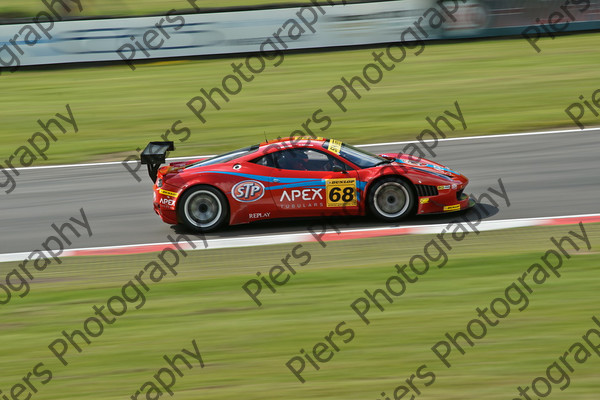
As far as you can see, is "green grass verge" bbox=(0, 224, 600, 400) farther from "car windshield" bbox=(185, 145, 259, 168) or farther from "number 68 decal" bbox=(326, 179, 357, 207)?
"car windshield" bbox=(185, 145, 259, 168)

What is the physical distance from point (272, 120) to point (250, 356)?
10.3 metres

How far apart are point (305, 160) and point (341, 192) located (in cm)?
62

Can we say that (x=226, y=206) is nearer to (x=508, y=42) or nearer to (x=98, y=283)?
(x=98, y=283)

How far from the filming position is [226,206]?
33.7 ft

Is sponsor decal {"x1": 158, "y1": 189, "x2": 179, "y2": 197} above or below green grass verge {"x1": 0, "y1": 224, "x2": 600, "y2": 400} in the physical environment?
above

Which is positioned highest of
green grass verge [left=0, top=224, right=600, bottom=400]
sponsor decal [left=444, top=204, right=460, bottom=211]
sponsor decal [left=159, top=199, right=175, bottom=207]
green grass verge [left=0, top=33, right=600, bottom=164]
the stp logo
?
green grass verge [left=0, top=33, right=600, bottom=164]

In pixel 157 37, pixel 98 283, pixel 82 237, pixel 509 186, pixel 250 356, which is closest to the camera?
pixel 250 356

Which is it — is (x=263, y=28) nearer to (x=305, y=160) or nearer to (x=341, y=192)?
(x=305, y=160)

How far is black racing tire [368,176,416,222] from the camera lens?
10016 millimetres

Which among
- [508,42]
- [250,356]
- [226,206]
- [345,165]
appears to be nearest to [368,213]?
[345,165]

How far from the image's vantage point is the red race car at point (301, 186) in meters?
10.0

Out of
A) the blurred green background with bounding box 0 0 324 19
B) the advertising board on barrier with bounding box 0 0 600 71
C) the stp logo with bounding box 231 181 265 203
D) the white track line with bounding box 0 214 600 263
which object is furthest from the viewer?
the blurred green background with bounding box 0 0 324 19

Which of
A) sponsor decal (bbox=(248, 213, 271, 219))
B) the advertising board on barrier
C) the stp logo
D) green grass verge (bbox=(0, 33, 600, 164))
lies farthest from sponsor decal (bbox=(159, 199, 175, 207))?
the advertising board on barrier

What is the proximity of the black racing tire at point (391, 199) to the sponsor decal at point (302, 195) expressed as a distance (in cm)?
68
